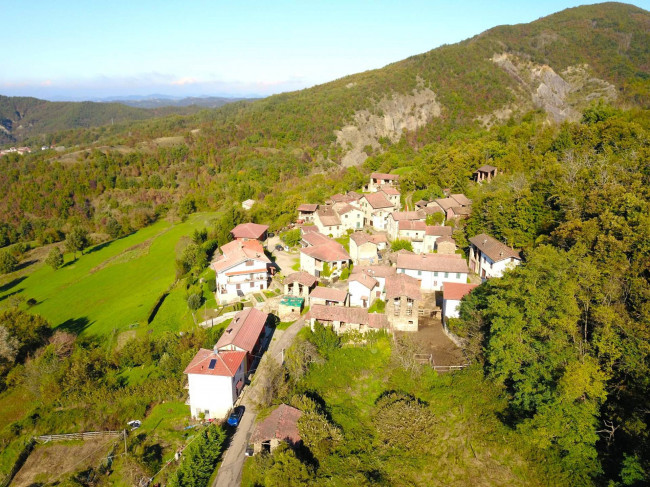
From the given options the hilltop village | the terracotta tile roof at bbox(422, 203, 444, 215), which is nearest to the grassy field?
the hilltop village

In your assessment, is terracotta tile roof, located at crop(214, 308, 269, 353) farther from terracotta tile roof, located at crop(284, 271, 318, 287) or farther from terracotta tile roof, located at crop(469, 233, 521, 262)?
terracotta tile roof, located at crop(469, 233, 521, 262)

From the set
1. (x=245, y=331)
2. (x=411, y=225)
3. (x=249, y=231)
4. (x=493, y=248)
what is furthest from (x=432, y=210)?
(x=245, y=331)

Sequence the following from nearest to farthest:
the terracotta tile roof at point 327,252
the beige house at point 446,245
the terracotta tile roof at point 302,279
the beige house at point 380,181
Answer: the terracotta tile roof at point 302,279
the terracotta tile roof at point 327,252
the beige house at point 446,245
the beige house at point 380,181

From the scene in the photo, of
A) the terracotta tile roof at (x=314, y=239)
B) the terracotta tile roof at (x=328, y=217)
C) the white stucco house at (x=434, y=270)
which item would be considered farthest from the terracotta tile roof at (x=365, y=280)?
the terracotta tile roof at (x=328, y=217)

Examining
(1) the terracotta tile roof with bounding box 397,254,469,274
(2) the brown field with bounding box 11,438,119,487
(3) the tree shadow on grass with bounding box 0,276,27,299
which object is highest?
(1) the terracotta tile roof with bounding box 397,254,469,274

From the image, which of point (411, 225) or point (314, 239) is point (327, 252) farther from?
point (411, 225)

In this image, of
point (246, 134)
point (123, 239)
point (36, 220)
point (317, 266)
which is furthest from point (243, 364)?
point (246, 134)

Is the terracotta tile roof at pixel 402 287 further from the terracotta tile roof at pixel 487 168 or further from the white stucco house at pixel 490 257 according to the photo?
the terracotta tile roof at pixel 487 168
